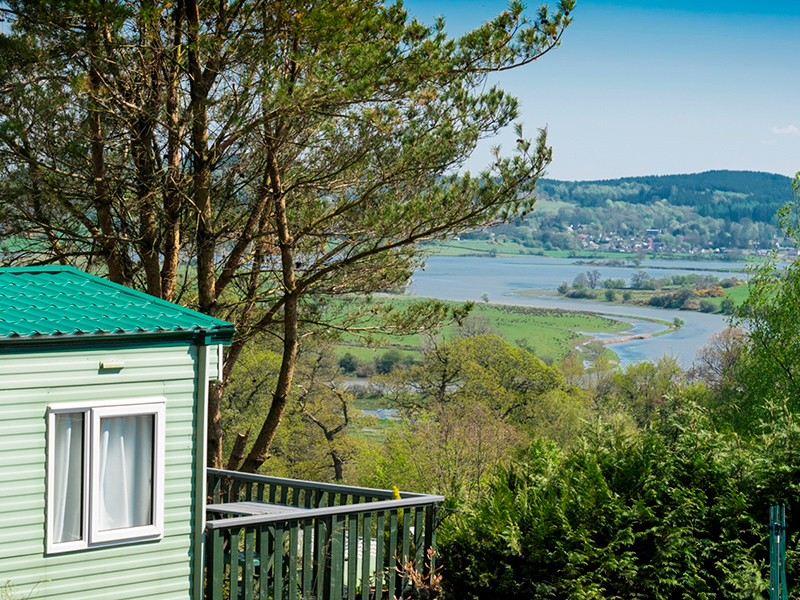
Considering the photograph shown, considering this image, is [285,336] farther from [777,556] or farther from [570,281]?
[570,281]

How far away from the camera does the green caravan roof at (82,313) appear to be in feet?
16.3

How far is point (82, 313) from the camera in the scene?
17.6ft

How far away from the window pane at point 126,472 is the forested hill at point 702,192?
87.1 meters

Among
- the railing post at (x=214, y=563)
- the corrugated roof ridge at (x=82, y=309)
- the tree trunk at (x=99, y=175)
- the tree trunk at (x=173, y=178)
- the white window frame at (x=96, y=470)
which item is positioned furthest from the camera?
the tree trunk at (x=173, y=178)

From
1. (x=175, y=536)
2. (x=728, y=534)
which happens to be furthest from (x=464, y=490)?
(x=175, y=536)

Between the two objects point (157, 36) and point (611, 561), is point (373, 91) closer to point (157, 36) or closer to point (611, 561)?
point (157, 36)

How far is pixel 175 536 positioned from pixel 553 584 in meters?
2.88

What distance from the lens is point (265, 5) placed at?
9180mm

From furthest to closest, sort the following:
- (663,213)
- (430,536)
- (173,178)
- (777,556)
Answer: (663,213) < (173,178) < (430,536) < (777,556)

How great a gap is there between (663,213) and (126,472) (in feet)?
354

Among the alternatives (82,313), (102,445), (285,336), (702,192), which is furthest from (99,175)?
(702,192)

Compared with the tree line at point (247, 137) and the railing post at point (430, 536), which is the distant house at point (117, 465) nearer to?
the railing post at point (430, 536)

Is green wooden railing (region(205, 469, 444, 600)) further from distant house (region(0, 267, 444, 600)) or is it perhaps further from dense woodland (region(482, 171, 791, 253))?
dense woodland (region(482, 171, 791, 253))

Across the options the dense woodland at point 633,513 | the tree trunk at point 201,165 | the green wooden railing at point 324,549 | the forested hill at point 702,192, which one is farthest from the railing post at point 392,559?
the forested hill at point 702,192
